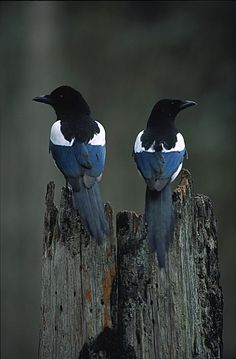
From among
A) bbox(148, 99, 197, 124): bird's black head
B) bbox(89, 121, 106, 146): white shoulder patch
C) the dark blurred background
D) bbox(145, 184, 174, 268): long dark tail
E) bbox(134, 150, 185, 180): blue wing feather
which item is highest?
the dark blurred background

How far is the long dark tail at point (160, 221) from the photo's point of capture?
7.34ft

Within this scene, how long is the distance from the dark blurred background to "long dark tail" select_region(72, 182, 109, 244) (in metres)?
1.67

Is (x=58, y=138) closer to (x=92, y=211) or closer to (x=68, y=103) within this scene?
(x=68, y=103)

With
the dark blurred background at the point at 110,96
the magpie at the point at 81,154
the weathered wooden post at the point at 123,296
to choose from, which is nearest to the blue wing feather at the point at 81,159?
the magpie at the point at 81,154

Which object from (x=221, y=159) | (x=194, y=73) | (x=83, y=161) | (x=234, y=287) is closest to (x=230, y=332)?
(x=234, y=287)

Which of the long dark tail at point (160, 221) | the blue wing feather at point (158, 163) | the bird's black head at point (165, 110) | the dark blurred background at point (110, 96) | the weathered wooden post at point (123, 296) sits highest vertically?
the dark blurred background at point (110, 96)

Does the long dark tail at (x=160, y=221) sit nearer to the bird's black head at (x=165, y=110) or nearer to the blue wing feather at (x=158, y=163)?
the blue wing feather at (x=158, y=163)

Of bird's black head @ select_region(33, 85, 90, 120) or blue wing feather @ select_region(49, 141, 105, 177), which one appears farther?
bird's black head @ select_region(33, 85, 90, 120)

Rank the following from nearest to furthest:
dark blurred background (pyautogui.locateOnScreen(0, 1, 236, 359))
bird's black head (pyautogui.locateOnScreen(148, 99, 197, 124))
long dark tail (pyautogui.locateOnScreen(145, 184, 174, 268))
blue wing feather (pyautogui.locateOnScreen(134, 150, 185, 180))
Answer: long dark tail (pyautogui.locateOnScreen(145, 184, 174, 268))
blue wing feather (pyautogui.locateOnScreen(134, 150, 185, 180))
bird's black head (pyautogui.locateOnScreen(148, 99, 197, 124))
dark blurred background (pyautogui.locateOnScreen(0, 1, 236, 359))

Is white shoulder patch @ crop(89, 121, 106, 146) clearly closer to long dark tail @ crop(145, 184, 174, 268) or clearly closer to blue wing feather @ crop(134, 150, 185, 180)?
blue wing feather @ crop(134, 150, 185, 180)

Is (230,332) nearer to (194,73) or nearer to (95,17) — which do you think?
(194,73)

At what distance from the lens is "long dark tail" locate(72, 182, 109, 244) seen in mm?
2283

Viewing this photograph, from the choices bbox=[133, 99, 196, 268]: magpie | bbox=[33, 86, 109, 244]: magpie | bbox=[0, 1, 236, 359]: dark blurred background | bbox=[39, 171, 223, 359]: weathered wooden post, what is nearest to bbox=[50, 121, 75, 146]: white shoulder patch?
bbox=[33, 86, 109, 244]: magpie

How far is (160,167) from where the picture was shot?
2.48 m
